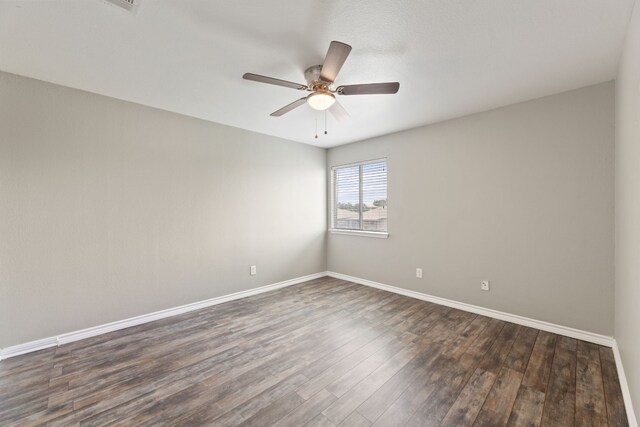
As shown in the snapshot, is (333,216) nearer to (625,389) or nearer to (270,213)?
(270,213)

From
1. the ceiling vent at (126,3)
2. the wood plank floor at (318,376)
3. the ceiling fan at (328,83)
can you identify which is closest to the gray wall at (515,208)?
the wood plank floor at (318,376)

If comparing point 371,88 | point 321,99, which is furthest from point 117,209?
point 371,88

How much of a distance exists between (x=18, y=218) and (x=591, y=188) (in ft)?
16.9

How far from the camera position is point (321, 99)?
7.22 feet

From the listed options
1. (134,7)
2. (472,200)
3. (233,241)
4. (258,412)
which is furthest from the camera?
(233,241)

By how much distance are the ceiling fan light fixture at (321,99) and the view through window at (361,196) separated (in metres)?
2.18

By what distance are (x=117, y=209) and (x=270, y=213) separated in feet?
6.29

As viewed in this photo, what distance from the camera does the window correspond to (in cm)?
428

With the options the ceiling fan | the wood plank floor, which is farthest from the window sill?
the ceiling fan

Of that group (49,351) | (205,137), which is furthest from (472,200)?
(49,351)

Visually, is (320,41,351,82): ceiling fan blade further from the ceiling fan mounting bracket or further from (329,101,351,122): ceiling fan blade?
(329,101,351,122): ceiling fan blade

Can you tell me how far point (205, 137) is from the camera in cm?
349

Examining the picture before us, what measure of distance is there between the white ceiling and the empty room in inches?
0.7

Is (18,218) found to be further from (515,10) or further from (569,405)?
(569,405)
